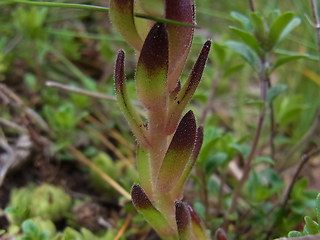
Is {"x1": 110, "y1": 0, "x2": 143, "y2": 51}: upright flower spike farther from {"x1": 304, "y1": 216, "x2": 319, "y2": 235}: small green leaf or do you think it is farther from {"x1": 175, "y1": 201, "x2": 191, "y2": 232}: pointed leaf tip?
{"x1": 304, "y1": 216, "x2": 319, "y2": 235}: small green leaf

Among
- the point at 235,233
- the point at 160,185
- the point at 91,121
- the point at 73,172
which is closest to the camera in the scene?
the point at 160,185

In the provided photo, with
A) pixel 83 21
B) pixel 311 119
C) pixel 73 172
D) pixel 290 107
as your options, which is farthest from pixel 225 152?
pixel 83 21

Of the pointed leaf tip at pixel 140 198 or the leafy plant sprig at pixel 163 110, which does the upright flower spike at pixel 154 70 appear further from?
the pointed leaf tip at pixel 140 198

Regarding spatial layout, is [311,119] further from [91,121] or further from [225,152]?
[91,121]

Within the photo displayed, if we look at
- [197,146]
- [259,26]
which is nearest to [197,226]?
[197,146]

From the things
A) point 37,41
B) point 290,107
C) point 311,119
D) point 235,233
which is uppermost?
point 37,41

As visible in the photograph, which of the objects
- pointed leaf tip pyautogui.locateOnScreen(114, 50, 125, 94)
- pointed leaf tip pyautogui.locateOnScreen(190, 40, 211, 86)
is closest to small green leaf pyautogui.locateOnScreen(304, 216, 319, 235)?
pointed leaf tip pyautogui.locateOnScreen(190, 40, 211, 86)

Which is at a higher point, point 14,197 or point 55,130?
point 55,130
